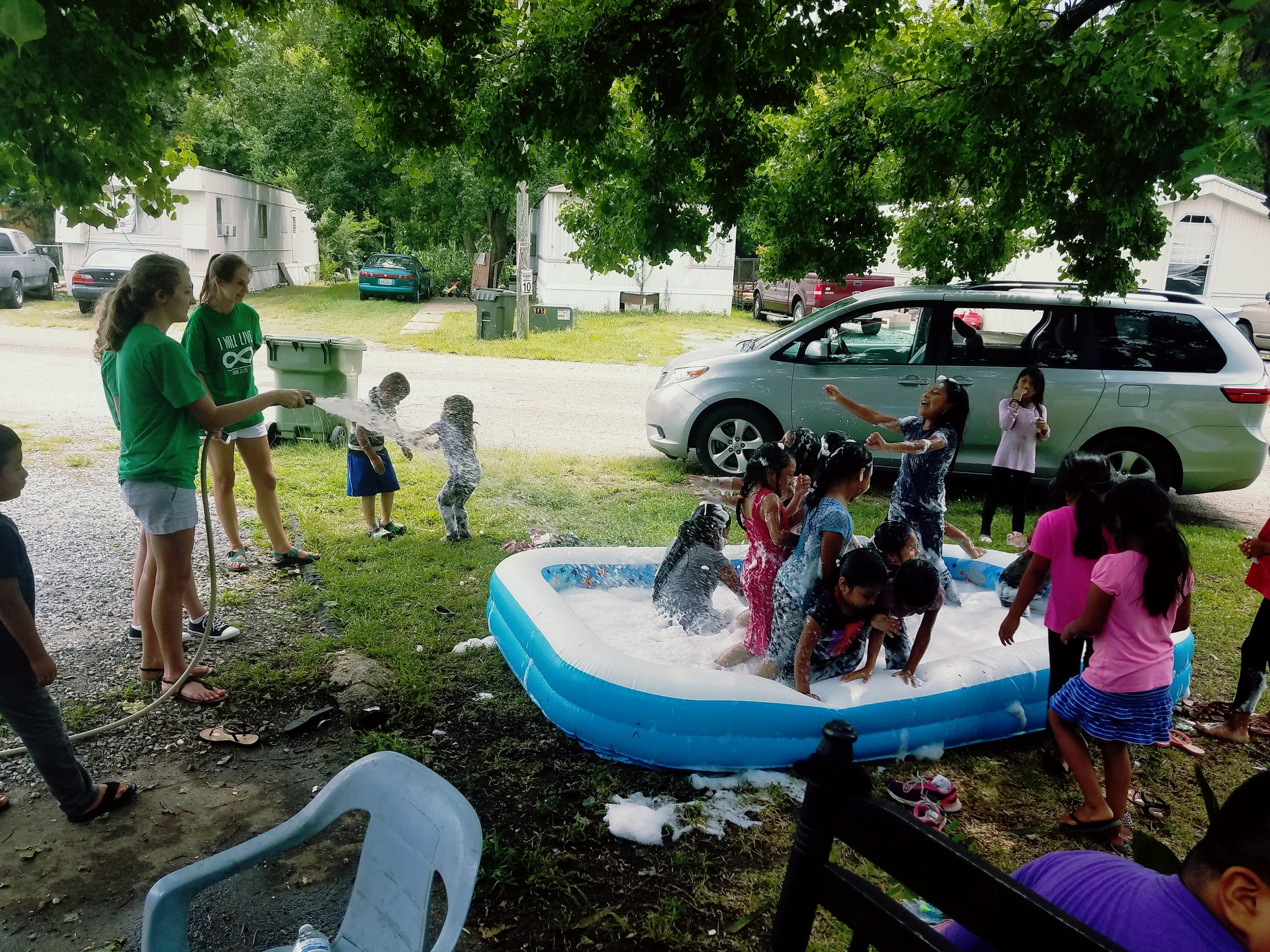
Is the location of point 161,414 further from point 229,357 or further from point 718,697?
point 718,697

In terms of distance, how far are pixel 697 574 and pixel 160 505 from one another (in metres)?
2.73

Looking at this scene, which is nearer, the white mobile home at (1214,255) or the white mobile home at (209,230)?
the white mobile home at (209,230)

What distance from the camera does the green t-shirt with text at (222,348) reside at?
16.7 feet

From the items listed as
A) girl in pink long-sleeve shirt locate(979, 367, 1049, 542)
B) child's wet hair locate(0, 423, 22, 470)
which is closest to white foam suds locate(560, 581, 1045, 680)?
girl in pink long-sleeve shirt locate(979, 367, 1049, 542)

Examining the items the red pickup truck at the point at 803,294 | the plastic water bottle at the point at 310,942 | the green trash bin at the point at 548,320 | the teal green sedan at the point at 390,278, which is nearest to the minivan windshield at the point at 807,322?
the plastic water bottle at the point at 310,942

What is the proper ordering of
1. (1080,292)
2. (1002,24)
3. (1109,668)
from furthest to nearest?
(1080,292) < (1002,24) < (1109,668)

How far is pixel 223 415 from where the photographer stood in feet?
13.3

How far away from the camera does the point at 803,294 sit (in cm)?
2070

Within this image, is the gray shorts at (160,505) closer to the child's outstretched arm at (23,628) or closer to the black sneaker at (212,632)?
the child's outstretched arm at (23,628)

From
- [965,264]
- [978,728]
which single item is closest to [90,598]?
[978,728]

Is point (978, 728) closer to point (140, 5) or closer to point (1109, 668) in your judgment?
point (1109, 668)

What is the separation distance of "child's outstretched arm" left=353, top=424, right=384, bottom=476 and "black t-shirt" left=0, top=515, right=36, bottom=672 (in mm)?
3543

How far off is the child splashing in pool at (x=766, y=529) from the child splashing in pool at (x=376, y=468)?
10.0ft

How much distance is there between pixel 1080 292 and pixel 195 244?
16.2 m
